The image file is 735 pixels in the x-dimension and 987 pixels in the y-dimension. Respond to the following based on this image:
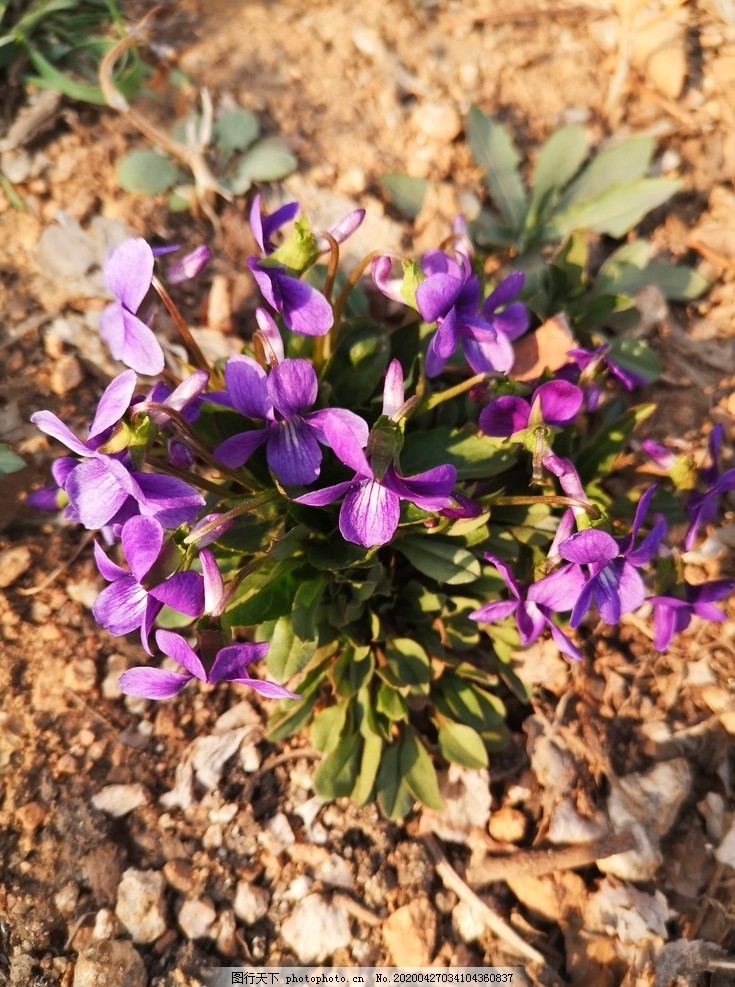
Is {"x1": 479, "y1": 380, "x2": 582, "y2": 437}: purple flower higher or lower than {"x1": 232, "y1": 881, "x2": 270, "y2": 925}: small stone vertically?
higher

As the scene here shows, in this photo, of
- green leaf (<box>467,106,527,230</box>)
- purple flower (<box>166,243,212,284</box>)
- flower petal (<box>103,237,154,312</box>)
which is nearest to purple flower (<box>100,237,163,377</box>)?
flower petal (<box>103,237,154,312</box>)

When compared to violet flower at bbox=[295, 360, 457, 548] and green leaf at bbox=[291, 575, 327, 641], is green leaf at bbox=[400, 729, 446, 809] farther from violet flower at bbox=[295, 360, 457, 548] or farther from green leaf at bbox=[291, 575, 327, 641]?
violet flower at bbox=[295, 360, 457, 548]

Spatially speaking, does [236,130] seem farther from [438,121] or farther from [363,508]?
[363,508]

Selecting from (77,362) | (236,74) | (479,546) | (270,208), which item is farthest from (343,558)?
(236,74)

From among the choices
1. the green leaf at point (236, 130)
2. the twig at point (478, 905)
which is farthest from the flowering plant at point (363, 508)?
the green leaf at point (236, 130)

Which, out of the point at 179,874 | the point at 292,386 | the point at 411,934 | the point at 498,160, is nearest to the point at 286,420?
the point at 292,386

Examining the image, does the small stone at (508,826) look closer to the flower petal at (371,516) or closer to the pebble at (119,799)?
the pebble at (119,799)

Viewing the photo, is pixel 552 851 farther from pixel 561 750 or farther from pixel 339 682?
pixel 339 682
